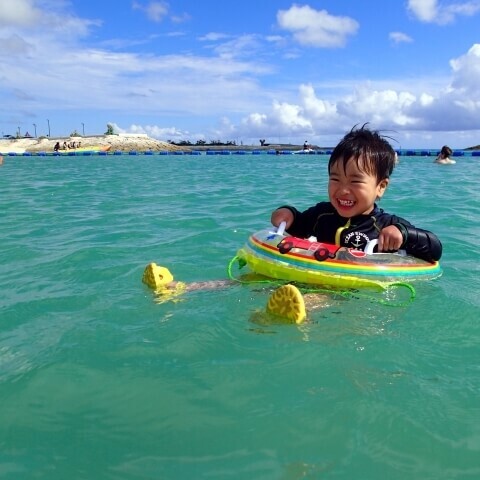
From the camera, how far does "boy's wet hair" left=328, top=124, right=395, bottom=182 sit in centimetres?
404

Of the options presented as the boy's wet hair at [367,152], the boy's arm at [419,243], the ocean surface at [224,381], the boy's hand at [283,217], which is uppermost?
the boy's wet hair at [367,152]

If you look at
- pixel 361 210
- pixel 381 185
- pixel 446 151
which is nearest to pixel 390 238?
pixel 361 210

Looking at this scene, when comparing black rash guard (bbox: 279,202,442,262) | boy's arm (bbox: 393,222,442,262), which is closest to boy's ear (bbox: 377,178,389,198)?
black rash guard (bbox: 279,202,442,262)

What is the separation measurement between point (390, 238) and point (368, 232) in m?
0.20

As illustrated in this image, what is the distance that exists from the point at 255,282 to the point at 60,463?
246 centimetres

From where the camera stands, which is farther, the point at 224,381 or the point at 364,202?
the point at 364,202

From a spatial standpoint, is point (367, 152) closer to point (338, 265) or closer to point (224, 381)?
point (338, 265)

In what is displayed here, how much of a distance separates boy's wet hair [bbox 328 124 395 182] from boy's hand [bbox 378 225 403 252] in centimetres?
40

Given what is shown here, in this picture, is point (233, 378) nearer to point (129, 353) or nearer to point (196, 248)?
point (129, 353)

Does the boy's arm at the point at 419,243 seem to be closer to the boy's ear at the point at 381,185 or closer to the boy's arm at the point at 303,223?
the boy's ear at the point at 381,185

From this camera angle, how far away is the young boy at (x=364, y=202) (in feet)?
13.3

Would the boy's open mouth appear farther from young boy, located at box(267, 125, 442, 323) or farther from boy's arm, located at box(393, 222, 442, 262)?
boy's arm, located at box(393, 222, 442, 262)

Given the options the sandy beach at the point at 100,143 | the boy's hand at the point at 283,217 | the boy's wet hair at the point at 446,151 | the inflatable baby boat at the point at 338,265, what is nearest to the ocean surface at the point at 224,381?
the inflatable baby boat at the point at 338,265

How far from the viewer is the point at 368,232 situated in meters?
4.30
